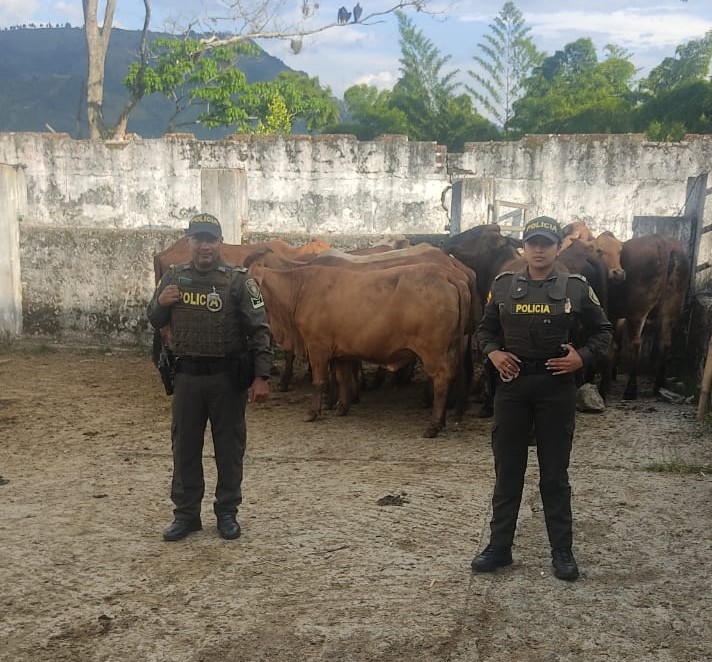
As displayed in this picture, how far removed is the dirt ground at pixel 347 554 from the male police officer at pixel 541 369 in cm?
34

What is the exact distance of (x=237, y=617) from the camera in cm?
397

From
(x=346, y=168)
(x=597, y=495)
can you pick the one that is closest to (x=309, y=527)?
(x=597, y=495)

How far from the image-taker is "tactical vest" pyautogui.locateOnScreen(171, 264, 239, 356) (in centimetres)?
480

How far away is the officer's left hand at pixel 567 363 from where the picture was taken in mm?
4199

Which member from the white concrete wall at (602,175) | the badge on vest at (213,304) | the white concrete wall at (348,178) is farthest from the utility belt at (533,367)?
the white concrete wall at (602,175)

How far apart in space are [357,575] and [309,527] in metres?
0.77

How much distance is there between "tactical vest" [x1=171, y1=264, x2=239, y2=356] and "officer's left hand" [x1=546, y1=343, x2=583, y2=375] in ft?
5.94

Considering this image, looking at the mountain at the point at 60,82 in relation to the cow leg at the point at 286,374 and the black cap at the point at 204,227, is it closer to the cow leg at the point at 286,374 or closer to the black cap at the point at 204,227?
the cow leg at the point at 286,374

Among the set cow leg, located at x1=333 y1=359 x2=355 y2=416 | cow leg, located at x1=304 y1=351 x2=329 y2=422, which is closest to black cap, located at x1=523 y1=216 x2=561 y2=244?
cow leg, located at x1=304 y1=351 x2=329 y2=422

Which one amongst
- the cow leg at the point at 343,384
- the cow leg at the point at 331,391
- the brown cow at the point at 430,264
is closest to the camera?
the brown cow at the point at 430,264

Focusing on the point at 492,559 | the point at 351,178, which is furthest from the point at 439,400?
the point at 351,178

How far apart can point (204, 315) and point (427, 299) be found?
116 inches

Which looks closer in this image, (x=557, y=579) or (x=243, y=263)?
(x=557, y=579)

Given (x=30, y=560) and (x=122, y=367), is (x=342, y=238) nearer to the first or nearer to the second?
(x=122, y=367)
